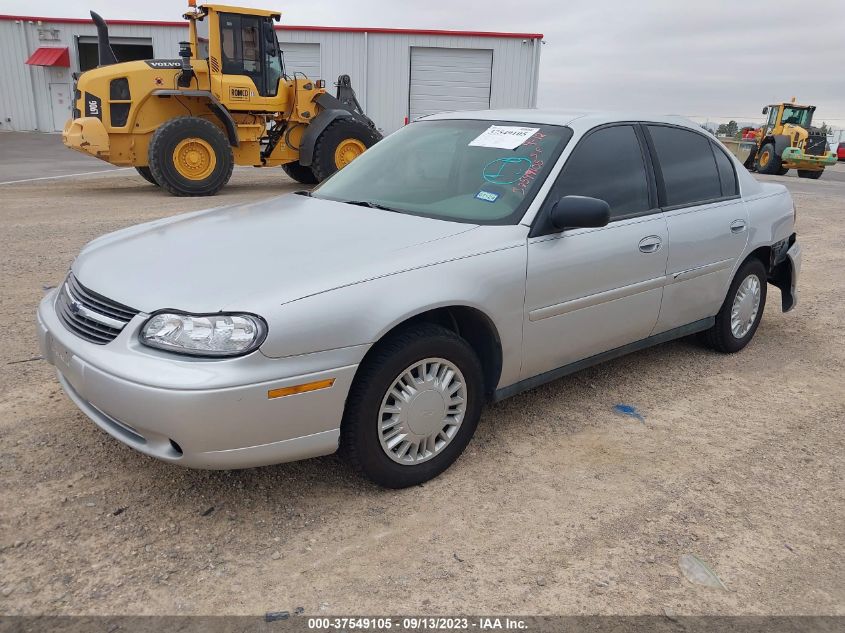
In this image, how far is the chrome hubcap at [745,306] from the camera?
4539mm

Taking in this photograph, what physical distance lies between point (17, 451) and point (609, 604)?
2.54m

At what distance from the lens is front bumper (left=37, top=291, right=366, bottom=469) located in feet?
7.61

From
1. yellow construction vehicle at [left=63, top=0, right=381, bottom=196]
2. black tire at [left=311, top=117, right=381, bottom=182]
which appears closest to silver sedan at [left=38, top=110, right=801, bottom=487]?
yellow construction vehicle at [left=63, top=0, right=381, bottom=196]

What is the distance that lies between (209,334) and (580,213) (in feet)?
5.48

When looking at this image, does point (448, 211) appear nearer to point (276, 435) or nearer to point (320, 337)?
point (320, 337)

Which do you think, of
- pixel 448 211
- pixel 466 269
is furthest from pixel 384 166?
pixel 466 269

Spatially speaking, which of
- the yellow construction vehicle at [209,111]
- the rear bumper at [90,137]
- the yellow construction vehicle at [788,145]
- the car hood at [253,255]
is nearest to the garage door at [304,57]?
the yellow construction vehicle at [209,111]

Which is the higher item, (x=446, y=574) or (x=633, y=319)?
(x=633, y=319)

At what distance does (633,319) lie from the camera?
370 centimetres

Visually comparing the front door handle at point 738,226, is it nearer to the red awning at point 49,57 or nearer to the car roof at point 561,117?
the car roof at point 561,117

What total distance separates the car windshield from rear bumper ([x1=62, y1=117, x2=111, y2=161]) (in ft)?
28.0

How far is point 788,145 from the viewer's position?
74.2ft

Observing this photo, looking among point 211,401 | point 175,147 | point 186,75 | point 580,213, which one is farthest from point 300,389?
point 186,75

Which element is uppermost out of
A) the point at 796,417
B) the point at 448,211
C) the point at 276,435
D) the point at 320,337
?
the point at 448,211
